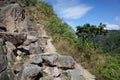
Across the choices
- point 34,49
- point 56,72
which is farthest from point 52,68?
point 34,49

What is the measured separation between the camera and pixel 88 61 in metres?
15.6

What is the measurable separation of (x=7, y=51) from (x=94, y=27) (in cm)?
4897

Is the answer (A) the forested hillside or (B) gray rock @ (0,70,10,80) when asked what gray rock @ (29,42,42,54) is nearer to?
(A) the forested hillside

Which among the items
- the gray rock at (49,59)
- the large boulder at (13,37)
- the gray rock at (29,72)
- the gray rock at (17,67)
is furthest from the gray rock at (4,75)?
the large boulder at (13,37)

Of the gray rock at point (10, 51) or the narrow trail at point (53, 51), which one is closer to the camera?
the gray rock at point (10, 51)

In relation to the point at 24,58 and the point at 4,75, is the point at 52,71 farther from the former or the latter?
the point at 4,75

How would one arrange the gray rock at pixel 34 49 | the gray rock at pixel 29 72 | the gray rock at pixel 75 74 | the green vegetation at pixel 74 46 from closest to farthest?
the gray rock at pixel 29 72, the gray rock at pixel 75 74, the gray rock at pixel 34 49, the green vegetation at pixel 74 46

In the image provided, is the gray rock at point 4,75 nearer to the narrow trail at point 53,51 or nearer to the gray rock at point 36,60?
the gray rock at point 36,60

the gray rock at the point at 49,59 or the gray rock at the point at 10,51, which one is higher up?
the gray rock at the point at 10,51

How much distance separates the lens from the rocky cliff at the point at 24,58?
36.0ft

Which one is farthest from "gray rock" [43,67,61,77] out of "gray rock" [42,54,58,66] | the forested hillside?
the forested hillside

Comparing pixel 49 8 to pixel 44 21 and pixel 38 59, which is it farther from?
pixel 38 59

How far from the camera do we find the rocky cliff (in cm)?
1096

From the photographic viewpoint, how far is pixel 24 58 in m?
13.5
